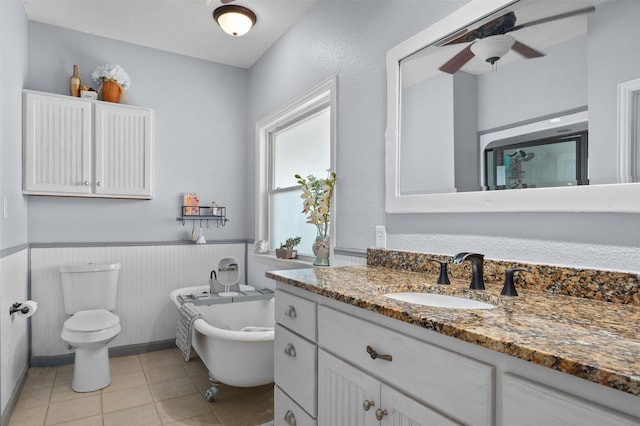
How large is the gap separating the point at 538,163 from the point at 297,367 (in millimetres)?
1208

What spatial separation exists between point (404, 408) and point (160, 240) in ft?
10.3

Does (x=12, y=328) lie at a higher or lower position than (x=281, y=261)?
lower

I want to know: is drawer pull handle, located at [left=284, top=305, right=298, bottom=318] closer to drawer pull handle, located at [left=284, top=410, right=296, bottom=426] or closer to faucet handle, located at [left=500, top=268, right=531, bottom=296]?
drawer pull handle, located at [left=284, top=410, right=296, bottom=426]

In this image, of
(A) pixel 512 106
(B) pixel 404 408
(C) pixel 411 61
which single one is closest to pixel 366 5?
(C) pixel 411 61

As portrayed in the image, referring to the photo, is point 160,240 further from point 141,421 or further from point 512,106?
point 512,106

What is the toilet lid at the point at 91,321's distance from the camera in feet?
8.78

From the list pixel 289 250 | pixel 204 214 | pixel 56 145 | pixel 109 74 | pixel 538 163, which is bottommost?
pixel 289 250

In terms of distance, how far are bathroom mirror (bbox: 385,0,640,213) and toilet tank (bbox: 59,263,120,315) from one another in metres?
2.50

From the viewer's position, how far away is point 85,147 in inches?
123

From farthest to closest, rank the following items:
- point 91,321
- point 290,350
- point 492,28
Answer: point 91,321 → point 290,350 → point 492,28

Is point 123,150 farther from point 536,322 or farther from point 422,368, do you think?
point 536,322

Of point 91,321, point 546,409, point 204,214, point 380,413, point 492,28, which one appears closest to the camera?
point 546,409

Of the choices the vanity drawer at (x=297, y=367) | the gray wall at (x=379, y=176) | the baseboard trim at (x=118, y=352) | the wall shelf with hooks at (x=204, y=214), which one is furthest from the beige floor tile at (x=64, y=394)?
the gray wall at (x=379, y=176)

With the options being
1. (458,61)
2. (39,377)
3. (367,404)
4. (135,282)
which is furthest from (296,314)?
(39,377)
